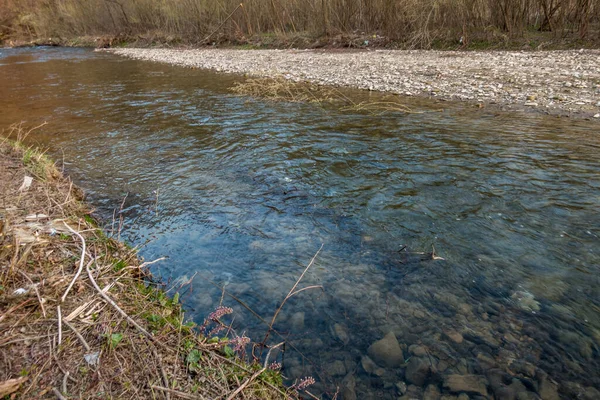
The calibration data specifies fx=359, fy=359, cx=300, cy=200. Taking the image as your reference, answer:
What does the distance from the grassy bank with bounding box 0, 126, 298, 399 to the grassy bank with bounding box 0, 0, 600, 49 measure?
17711mm

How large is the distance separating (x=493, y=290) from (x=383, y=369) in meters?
1.35

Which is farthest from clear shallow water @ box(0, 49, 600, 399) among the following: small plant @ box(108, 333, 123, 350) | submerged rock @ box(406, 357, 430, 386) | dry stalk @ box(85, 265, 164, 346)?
small plant @ box(108, 333, 123, 350)

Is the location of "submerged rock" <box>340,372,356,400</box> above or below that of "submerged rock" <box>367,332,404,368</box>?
below

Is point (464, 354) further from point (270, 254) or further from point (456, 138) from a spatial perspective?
point (456, 138)

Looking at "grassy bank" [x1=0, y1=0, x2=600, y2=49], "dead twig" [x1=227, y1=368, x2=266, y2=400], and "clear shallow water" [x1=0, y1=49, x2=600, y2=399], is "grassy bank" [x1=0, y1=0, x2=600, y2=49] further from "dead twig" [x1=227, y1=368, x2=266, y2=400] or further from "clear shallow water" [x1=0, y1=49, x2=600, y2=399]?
"dead twig" [x1=227, y1=368, x2=266, y2=400]

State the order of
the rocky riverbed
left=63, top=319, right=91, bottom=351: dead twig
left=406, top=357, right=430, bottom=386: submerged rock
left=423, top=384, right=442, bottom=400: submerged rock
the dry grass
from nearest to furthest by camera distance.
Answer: left=63, top=319, right=91, bottom=351: dead twig, left=423, top=384, right=442, bottom=400: submerged rock, left=406, top=357, right=430, bottom=386: submerged rock, the rocky riverbed, the dry grass

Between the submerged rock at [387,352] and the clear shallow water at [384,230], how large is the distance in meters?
0.05

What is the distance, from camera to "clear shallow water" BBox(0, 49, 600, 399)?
2.60 meters

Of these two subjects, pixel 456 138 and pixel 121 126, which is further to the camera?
pixel 121 126

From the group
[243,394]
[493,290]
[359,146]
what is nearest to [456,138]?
[359,146]

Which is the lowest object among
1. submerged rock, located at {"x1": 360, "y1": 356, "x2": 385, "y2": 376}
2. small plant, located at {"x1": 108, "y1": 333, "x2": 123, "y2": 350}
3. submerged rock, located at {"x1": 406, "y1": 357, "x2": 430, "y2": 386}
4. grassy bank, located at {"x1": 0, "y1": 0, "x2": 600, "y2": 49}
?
submerged rock, located at {"x1": 406, "y1": 357, "x2": 430, "y2": 386}

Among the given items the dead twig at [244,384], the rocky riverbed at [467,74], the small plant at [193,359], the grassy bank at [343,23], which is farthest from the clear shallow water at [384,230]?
the grassy bank at [343,23]

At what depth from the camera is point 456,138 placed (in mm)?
6703

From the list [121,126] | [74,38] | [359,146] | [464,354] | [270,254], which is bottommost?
[464,354]
